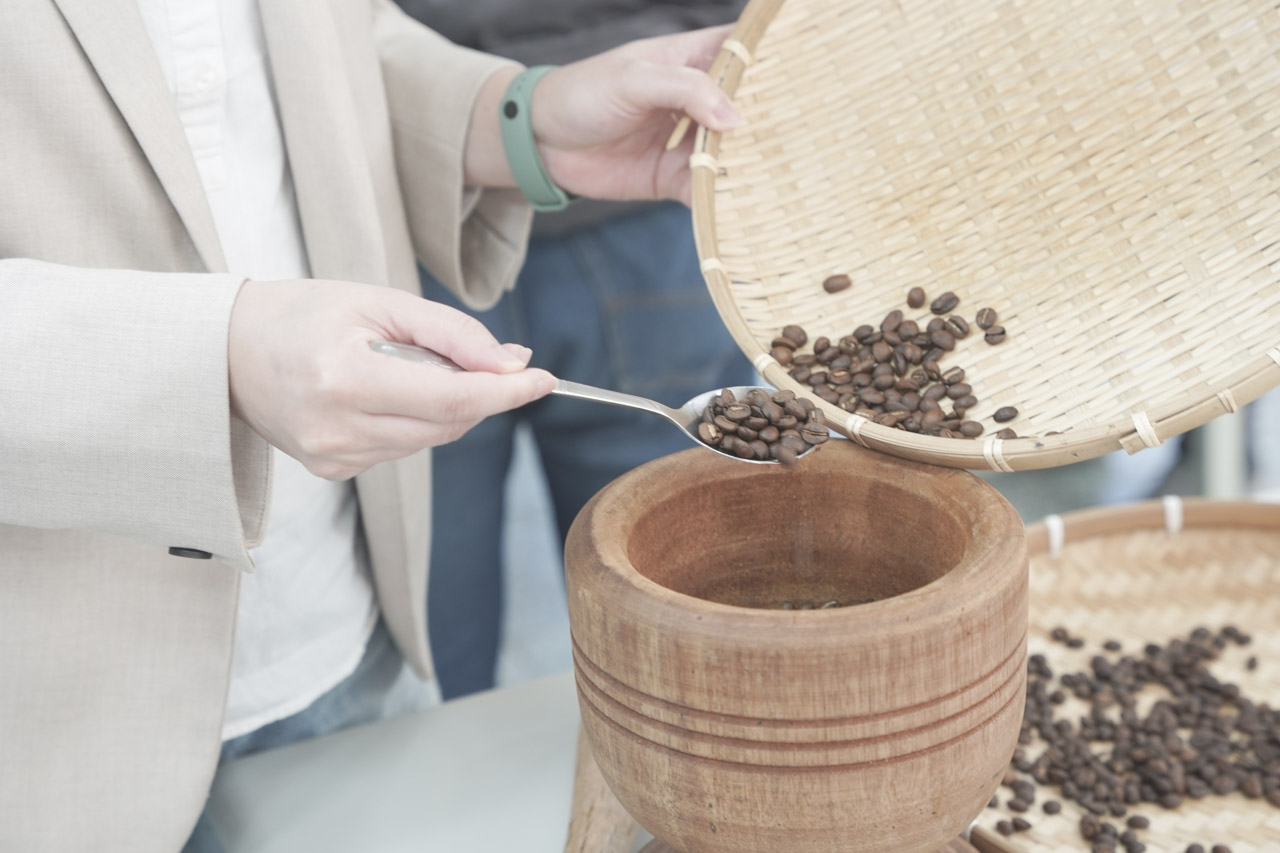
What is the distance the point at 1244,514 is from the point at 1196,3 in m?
0.59

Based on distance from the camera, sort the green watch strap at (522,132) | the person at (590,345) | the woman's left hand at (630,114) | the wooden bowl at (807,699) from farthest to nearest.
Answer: the person at (590,345), the green watch strap at (522,132), the woman's left hand at (630,114), the wooden bowl at (807,699)

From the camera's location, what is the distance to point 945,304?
3.44ft

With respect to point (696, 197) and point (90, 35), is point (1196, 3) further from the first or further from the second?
point (90, 35)

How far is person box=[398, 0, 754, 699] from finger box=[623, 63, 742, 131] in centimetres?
67

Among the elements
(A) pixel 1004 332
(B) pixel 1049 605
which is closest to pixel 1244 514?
(B) pixel 1049 605

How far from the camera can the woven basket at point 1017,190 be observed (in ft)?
Answer: 3.07

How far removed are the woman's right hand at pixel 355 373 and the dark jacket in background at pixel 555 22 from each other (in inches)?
43.1

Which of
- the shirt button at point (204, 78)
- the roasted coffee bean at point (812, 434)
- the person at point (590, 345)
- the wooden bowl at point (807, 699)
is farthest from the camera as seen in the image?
the person at point (590, 345)

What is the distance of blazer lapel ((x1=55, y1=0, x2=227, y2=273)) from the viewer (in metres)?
0.90

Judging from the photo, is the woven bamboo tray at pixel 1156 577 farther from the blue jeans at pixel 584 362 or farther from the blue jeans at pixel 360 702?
the blue jeans at pixel 584 362

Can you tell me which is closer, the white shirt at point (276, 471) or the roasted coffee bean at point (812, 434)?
the roasted coffee bean at point (812, 434)

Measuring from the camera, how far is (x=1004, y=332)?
1.02 metres

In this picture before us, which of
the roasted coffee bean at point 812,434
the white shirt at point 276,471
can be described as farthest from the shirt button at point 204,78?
the roasted coffee bean at point 812,434

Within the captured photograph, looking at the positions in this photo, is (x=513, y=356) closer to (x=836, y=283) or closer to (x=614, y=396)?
(x=614, y=396)
